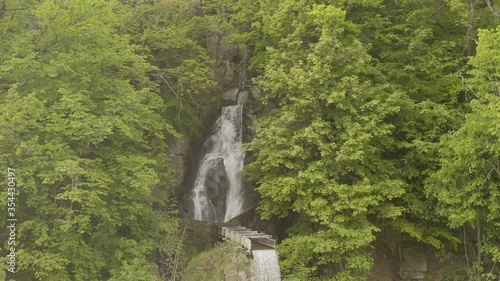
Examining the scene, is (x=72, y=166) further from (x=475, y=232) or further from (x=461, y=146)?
(x=475, y=232)

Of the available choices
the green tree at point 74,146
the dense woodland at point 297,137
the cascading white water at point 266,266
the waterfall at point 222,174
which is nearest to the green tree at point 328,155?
the dense woodland at point 297,137

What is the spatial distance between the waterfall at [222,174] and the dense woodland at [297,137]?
1642mm

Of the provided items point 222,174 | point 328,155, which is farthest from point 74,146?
point 328,155

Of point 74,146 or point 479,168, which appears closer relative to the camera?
point 74,146

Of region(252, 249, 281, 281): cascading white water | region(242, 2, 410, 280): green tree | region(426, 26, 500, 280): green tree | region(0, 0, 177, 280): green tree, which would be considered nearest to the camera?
Result: region(0, 0, 177, 280): green tree

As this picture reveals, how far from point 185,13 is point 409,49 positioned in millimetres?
10687

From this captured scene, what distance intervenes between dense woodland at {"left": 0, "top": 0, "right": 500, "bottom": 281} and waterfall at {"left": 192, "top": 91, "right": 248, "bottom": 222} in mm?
1642

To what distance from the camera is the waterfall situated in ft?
67.4

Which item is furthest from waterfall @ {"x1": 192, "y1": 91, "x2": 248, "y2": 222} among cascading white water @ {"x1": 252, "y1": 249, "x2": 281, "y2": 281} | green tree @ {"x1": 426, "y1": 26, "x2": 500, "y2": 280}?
green tree @ {"x1": 426, "y1": 26, "x2": 500, "y2": 280}

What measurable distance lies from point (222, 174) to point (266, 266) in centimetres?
666

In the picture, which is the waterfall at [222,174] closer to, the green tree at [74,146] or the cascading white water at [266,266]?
the green tree at [74,146]

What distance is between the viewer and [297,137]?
16453 mm

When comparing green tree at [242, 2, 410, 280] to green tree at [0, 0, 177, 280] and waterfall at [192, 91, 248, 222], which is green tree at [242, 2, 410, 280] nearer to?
waterfall at [192, 91, 248, 222]

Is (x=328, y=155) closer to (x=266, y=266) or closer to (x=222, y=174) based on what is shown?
(x=266, y=266)
